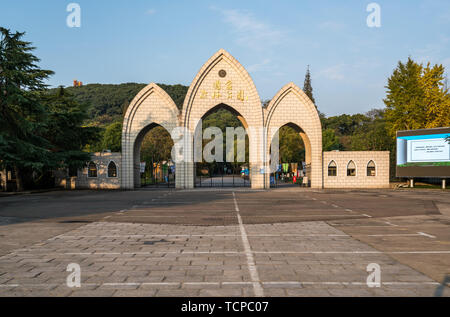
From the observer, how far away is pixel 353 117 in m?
114

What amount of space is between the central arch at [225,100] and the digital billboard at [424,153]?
14842 millimetres

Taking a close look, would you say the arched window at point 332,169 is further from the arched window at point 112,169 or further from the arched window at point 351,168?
the arched window at point 112,169

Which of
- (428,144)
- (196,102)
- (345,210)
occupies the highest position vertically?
(196,102)

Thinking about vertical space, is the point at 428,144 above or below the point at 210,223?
above

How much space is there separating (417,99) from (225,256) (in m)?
44.2

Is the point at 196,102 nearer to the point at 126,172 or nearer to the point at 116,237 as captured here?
the point at 126,172

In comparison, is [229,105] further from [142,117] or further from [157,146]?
[157,146]

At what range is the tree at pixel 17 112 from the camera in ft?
95.2

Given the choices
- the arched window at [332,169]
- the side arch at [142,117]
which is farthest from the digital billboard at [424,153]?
the side arch at [142,117]

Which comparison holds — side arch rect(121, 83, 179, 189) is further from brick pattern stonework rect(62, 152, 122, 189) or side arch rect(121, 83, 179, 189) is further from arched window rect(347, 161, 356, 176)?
arched window rect(347, 161, 356, 176)

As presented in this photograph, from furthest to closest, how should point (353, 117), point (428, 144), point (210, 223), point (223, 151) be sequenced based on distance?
point (353, 117)
point (223, 151)
point (428, 144)
point (210, 223)
